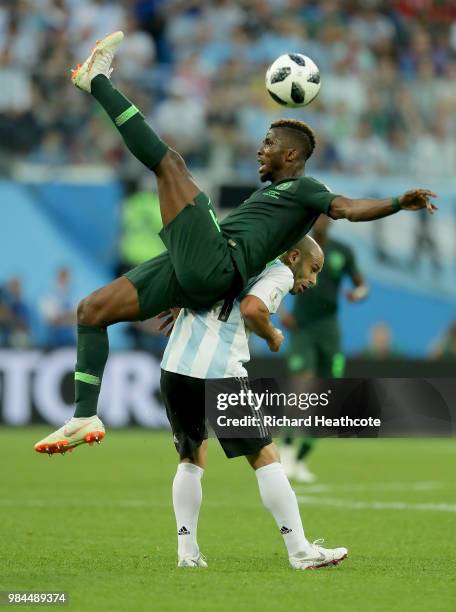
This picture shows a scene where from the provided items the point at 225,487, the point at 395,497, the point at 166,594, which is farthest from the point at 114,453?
the point at 166,594

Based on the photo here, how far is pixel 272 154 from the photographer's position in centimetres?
721

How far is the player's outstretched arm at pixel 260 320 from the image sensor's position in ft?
22.4

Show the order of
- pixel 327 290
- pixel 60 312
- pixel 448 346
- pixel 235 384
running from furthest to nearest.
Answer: pixel 448 346 → pixel 60 312 → pixel 327 290 → pixel 235 384

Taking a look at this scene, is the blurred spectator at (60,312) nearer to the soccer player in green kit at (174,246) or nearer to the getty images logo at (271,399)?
the getty images logo at (271,399)

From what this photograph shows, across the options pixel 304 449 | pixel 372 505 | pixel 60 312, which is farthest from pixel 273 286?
pixel 60 312

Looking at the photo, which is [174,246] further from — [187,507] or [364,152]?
[364,152]

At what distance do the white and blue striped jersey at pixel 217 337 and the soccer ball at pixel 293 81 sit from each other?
1218 millimetres

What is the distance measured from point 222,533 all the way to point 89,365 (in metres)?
2.37

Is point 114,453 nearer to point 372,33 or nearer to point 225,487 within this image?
point 225,487

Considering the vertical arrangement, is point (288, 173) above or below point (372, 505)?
above

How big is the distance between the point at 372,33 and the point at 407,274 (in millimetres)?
4737

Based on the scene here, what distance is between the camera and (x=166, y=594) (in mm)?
6094

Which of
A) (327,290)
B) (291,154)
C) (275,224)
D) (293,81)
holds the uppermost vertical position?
(293,81)

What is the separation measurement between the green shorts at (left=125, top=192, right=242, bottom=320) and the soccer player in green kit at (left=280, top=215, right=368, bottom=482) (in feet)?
20.7
